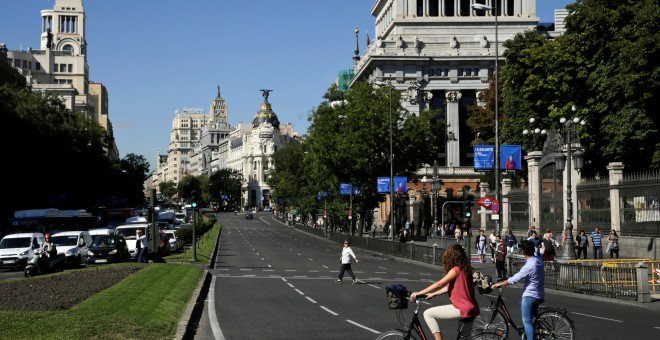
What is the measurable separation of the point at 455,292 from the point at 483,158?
125 ft

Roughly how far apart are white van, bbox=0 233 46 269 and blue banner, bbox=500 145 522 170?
2402cm

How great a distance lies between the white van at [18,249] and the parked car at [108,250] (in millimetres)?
2381

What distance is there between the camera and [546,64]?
64500 mm

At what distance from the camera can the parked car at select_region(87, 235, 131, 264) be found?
4169cm

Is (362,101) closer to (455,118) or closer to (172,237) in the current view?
(172,237)

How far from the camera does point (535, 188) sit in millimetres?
50281

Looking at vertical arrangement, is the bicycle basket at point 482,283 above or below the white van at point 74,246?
above

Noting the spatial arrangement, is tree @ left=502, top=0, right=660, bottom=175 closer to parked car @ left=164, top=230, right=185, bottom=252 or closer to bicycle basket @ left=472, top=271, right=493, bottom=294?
parked car @ left=164, top=230, right=185, bottom=252

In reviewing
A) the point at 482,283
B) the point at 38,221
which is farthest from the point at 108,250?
the point at 482,283

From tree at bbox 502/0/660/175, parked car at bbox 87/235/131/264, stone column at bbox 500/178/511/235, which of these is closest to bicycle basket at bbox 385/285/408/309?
parked car at bbox 87/235/131/264

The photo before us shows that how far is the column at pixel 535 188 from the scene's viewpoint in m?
49.8

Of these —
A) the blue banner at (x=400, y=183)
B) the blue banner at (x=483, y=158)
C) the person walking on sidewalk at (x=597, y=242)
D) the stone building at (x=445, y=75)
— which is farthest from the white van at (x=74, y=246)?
the stone building at (x=445, y=75)

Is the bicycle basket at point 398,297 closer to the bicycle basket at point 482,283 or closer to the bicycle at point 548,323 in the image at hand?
the bicycle basket at point 482,283

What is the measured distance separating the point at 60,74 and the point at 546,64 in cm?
12246
